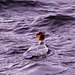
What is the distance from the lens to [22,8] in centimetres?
1230

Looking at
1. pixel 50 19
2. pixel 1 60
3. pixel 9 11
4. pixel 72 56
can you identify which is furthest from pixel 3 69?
pixel 9 11

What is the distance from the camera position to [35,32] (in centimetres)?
896

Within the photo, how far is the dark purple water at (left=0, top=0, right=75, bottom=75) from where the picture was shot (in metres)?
6.02

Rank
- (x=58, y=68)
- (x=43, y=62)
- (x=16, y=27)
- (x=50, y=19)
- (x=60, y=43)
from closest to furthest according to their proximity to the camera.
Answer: (x=58, y=68)
(x=43, y=62)
(x=60, y=43)
(x=16, y=27)
(x=50, y=19)

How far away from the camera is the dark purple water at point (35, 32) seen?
6016 millimetres

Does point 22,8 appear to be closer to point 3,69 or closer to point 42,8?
point 42,8

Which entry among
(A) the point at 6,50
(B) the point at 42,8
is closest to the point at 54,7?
(B) the point at 42,8

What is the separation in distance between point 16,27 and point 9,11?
8.19 feet

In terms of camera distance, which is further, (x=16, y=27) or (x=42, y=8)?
(x=42, y=8)

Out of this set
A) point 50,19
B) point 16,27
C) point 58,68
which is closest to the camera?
point 58,68

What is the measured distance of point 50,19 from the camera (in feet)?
34.6

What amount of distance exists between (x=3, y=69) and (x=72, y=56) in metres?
1.79

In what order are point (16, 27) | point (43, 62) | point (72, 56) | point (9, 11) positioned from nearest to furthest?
point (43, 62) → point (72, 56) → point (16, 27) → point (9, 11)

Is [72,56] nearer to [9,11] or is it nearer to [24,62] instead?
Result: [24,62]
